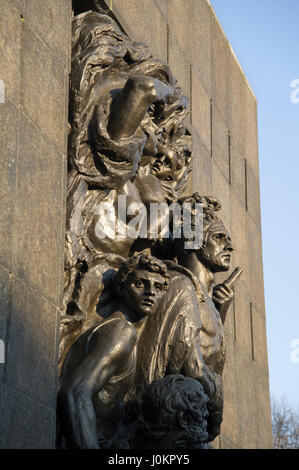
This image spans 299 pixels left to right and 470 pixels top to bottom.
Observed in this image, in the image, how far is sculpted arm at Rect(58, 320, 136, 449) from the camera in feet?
25.7

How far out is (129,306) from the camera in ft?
29.5

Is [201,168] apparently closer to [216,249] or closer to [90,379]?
[216,249]

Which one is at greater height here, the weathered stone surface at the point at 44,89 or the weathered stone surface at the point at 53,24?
the weathered stone surface at the point at 53,24

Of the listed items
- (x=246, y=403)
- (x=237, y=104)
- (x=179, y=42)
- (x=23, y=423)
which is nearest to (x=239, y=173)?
(x=237, y=104)

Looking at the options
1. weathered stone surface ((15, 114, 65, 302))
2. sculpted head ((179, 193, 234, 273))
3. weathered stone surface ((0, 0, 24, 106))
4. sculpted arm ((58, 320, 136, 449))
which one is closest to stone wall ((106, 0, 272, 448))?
sculpted head ((179, 193, 234, 273))

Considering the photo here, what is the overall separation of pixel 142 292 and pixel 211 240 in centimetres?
181

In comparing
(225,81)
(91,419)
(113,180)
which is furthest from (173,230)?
(225,81)

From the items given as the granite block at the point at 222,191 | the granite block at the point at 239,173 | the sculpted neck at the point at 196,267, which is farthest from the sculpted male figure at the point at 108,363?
the granite block at the point at 239,173

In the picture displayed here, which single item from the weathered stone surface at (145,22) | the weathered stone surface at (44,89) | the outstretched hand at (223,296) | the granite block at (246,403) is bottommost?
the granite block at (246,403)

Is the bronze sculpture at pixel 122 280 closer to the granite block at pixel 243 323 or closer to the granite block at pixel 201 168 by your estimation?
the granite block at pixel 201 168

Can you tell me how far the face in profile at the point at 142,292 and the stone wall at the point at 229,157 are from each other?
2.61 metres

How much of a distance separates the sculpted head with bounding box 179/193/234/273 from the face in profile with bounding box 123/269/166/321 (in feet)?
5.27

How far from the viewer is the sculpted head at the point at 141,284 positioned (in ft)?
29.3

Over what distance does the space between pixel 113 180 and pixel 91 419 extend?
228 cm
